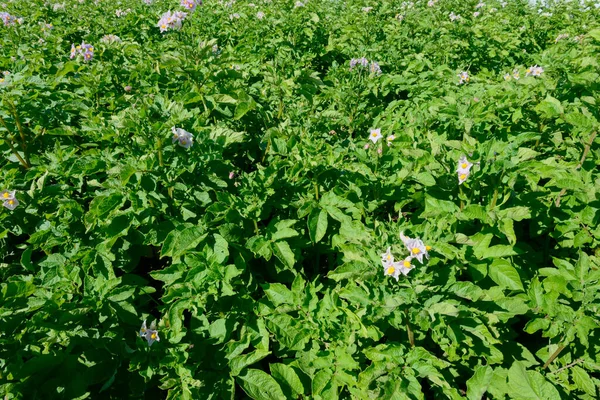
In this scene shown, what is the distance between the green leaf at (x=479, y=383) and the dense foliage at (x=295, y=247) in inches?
0.5

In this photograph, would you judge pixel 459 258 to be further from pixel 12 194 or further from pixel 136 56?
pixel 136 56

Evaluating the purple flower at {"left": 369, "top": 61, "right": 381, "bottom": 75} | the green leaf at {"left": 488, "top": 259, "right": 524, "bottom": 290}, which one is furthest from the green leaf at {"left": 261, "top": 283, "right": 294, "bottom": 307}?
the purple flower at {"left": 369, "top": 61, "right": 381, "bottom": 75}

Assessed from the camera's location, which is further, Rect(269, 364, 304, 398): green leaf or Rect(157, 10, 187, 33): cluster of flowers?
Rect(157, 10, 187, 33): cluster of flowers

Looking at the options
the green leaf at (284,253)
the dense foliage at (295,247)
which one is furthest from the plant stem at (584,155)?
the green leaf at (284,253)

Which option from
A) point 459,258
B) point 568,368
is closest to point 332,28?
point 459,258

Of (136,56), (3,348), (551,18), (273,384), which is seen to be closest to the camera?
(3,348)

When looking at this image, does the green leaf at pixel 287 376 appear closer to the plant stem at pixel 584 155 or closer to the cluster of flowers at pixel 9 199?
the cluster of flowers at pixel 9 199

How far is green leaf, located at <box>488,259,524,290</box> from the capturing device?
1.79 m

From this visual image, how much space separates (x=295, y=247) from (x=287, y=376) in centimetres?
63

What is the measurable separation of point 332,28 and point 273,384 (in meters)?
4.54

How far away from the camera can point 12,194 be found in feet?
6.41

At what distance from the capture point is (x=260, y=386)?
1729 millimetres

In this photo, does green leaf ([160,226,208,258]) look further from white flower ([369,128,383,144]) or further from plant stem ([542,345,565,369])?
plant stem ([542,345,565,369])

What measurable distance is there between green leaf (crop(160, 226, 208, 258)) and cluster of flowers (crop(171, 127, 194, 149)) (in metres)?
0.46
